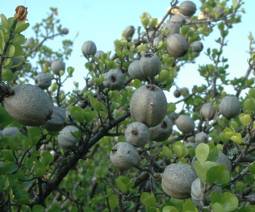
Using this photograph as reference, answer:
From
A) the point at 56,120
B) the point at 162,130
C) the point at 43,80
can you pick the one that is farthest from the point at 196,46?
the point at 56,120

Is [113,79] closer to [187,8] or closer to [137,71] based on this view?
[137,71]

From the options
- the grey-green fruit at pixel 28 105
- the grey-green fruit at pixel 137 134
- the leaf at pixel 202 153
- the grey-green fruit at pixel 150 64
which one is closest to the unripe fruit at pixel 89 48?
the grey-green fruit at pixel 150 64

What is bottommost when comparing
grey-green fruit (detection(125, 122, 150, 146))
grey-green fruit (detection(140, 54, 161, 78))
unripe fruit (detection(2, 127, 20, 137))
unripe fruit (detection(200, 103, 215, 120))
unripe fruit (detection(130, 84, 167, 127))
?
grey-green fruit (detection(125, 122, 150, 146))

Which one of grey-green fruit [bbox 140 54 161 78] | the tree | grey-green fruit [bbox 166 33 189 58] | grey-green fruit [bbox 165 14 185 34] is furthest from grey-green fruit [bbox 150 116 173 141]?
grey-green fruit [bbox 165 14 185 34]

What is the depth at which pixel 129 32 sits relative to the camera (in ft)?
18.8

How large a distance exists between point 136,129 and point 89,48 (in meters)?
2.50

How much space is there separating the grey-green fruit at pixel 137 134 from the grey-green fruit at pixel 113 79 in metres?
1.04

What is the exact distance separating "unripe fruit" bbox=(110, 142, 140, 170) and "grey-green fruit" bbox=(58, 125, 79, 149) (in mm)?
498

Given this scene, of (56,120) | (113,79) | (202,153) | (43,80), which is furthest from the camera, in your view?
(43,80)

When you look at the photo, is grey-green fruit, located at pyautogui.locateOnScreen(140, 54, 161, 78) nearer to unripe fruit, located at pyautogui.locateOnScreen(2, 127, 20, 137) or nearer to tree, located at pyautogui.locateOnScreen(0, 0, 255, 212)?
tree, located at pyautogui.locateOnScreen(0, 0, 255, 212)

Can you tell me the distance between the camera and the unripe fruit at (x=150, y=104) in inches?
99.1

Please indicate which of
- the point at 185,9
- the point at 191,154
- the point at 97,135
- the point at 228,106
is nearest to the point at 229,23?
the point at 185,9

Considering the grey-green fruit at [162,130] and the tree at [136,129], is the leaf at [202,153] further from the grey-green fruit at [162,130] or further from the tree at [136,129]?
the grey-green fruit at [162,130]

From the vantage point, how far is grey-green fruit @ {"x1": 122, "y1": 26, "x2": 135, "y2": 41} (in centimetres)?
572
